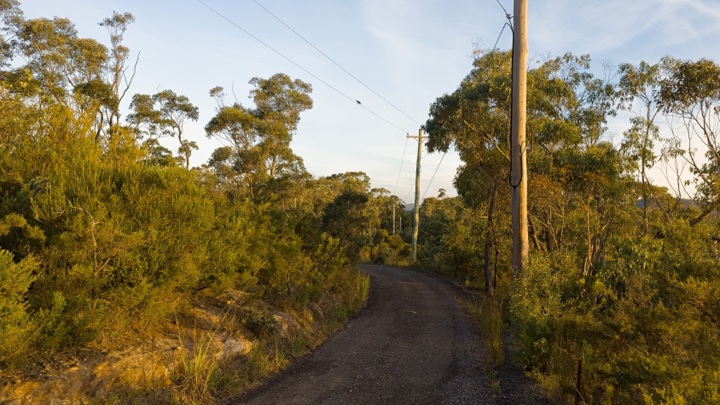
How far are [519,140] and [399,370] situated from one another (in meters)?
5.22

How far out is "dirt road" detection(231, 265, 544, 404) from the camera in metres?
5.45

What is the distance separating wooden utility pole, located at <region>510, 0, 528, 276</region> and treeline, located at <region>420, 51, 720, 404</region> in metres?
0.57

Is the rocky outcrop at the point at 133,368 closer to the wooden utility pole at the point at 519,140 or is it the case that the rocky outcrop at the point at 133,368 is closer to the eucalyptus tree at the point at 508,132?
the wooden utility pole at the point at 519,140

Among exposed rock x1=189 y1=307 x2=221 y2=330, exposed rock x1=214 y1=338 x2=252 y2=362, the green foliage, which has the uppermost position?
the green foliage

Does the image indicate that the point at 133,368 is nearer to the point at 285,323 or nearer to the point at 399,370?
the point at 285,323

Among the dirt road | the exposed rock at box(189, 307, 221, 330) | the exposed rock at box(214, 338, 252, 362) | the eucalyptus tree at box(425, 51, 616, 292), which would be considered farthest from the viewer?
the eucalyptus tree at box(425, 51, 616, 292)

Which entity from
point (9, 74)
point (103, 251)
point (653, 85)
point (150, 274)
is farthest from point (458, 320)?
point (9, 74)

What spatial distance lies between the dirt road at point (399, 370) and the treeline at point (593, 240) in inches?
33.5

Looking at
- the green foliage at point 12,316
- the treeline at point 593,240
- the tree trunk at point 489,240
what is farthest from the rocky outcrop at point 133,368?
the tree trunk at point 489,240

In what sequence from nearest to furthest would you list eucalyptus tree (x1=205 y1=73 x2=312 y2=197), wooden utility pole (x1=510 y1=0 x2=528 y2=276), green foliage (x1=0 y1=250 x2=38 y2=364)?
green foliage (x1=0 y1=250 x2=38 y2=364), wooden utility pole (x1=510 y1=0 x2=528 y2=276), eucalyptus tree (x1=205 y1=73 x2=312 y2=197)

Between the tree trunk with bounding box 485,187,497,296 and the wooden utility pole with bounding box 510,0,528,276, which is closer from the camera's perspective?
the wooden utility pole with bounding box 510,0,528,276

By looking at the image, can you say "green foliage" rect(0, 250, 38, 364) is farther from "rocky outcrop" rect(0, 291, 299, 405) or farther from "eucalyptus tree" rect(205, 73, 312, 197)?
"eucalyptus tree" rect(205, 73, 312, 197)

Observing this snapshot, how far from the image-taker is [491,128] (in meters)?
12.4

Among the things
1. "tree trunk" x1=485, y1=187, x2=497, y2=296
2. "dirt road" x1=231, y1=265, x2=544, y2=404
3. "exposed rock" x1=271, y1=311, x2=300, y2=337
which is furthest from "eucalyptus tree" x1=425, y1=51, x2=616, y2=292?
"exposed rock" x1=271, y1=311, x2=300, y2=337
